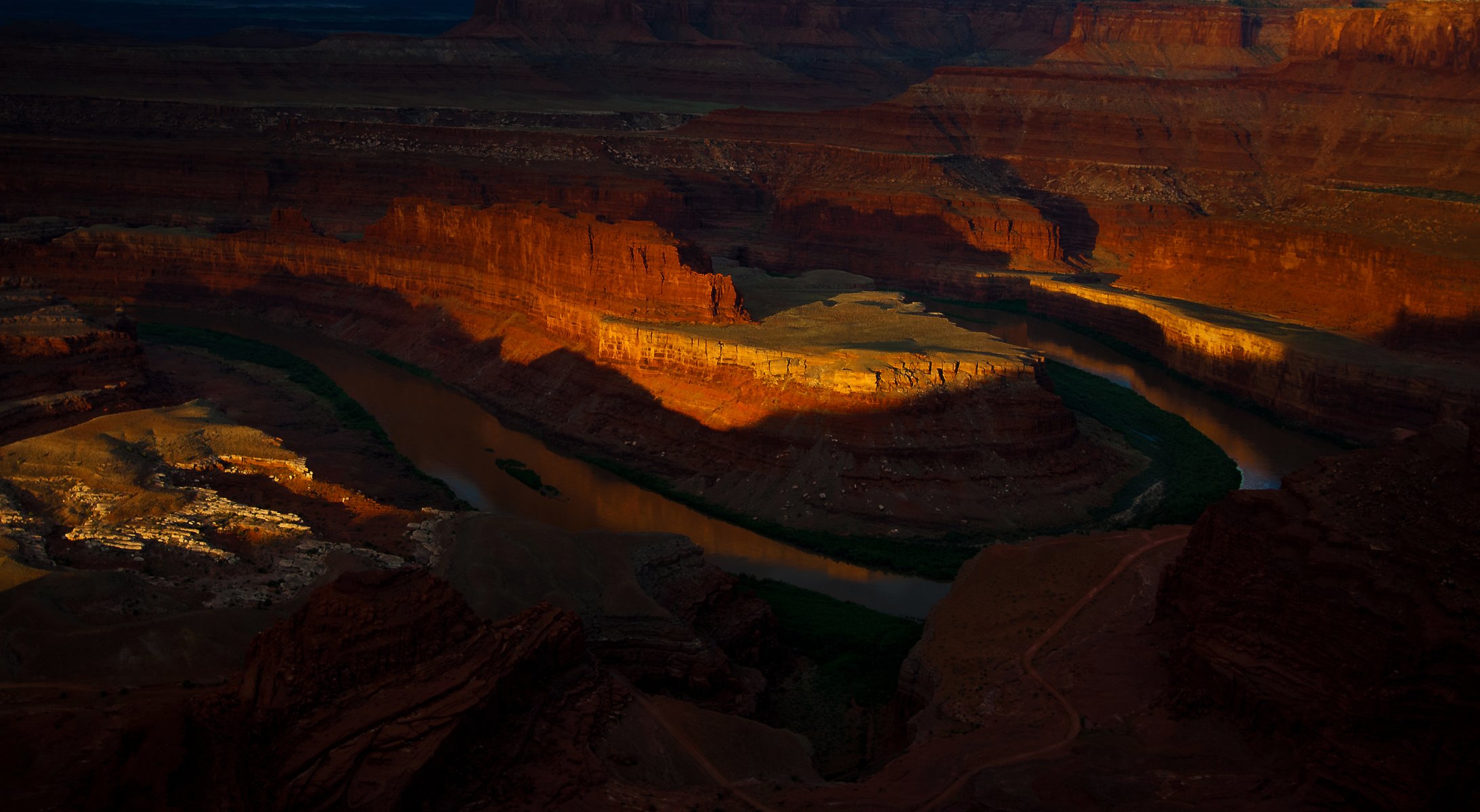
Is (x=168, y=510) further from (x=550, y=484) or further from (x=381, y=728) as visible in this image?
(x=550, y=484)

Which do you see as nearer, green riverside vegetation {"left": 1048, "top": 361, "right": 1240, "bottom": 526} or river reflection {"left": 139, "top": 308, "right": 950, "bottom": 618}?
river reflection {"left": 139, "top": 308, "right": 950, "bottom": 618}

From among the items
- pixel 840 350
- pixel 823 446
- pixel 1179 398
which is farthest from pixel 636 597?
pixel 1179 398

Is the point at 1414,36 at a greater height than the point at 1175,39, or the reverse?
the point at 1414,36

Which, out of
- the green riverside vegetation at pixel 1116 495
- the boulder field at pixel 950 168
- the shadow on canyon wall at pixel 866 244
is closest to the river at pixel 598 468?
the green riverside vegetation at pixel 1116 495

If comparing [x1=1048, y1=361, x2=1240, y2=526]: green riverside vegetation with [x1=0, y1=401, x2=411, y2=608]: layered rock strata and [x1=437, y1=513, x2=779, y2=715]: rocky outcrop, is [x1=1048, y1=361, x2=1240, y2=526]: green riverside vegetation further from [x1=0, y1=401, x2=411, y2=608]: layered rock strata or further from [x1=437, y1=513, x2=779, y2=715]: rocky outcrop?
[x1=0, y1=401, x2=411, y2=608]: layered rock strata

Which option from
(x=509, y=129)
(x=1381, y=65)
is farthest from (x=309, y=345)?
(x=1381, y=65)

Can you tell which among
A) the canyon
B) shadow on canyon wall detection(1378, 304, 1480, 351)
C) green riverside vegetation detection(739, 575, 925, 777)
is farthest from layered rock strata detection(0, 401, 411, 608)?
shadow on canyon wall detection(1378, 304, 1480, 351)

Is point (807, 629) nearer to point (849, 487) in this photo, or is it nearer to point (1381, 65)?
A: point (849, 487)
